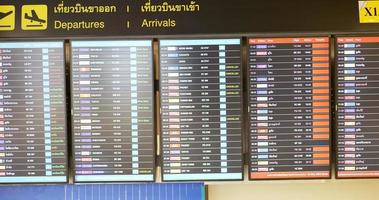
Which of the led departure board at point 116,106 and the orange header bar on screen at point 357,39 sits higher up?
the orange header bar on screen at point 357,39

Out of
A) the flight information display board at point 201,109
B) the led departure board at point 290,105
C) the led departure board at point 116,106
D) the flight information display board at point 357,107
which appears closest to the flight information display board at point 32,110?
the led departure board at point 116,106

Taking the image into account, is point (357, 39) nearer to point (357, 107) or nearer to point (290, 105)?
point (357, 107)

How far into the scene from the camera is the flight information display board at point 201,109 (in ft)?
10.0

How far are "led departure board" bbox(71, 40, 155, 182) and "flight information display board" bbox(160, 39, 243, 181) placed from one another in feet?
0.41

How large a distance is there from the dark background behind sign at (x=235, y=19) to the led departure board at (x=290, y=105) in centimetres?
11

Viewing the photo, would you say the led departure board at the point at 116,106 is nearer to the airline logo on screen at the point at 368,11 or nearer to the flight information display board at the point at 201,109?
the flight information display board at the point at 201,109

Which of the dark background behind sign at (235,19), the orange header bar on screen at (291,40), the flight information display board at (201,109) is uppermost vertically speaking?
the dark background behind sign at (235,19)

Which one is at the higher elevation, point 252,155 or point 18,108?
point 18,108

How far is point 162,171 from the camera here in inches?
121

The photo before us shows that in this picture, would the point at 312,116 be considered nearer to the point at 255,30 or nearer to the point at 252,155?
the point at 252,155

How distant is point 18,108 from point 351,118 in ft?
7.64

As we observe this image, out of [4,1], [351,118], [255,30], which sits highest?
[4,1]

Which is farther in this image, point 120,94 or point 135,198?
point 135,198

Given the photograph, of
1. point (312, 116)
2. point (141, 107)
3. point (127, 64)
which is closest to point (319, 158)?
point (312, 116)
